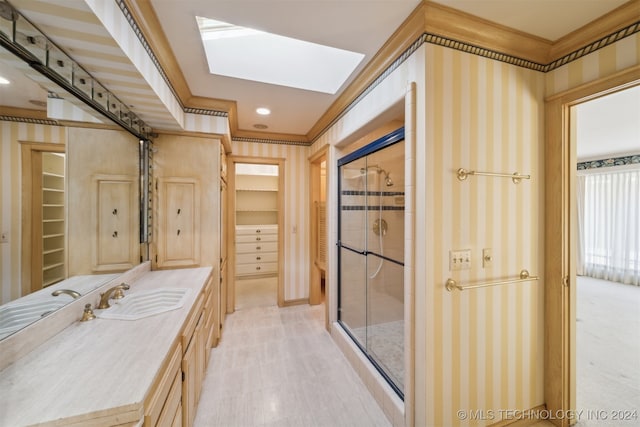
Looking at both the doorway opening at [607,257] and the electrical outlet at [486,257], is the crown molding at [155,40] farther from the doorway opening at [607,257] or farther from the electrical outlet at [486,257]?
the doorway opening at [607,257]

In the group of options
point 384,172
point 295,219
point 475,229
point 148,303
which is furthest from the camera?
point 295,219

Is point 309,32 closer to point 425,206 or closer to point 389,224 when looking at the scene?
point 425,206

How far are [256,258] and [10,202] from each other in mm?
4216

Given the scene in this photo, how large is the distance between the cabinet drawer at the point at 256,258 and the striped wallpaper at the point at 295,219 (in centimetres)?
164

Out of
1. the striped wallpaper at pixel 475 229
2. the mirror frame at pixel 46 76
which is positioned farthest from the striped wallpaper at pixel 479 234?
the mirror frame at pixel 46 76

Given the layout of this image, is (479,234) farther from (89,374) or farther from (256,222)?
(256,222)

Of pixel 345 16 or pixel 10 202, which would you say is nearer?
pixel 10 202

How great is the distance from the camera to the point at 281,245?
3.52 metres

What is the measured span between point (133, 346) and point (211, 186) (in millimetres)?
1668

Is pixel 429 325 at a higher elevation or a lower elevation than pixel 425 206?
lower

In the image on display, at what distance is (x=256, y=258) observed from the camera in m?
5.04

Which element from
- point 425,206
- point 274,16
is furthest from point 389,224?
point 274,16

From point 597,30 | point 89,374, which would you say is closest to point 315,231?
point 89,374

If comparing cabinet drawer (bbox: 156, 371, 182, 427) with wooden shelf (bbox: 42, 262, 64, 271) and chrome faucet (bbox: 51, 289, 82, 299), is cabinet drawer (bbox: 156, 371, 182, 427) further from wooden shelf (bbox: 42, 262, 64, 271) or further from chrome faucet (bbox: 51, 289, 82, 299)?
wooden shelf (bbox: 42, 262, 64, 271)
